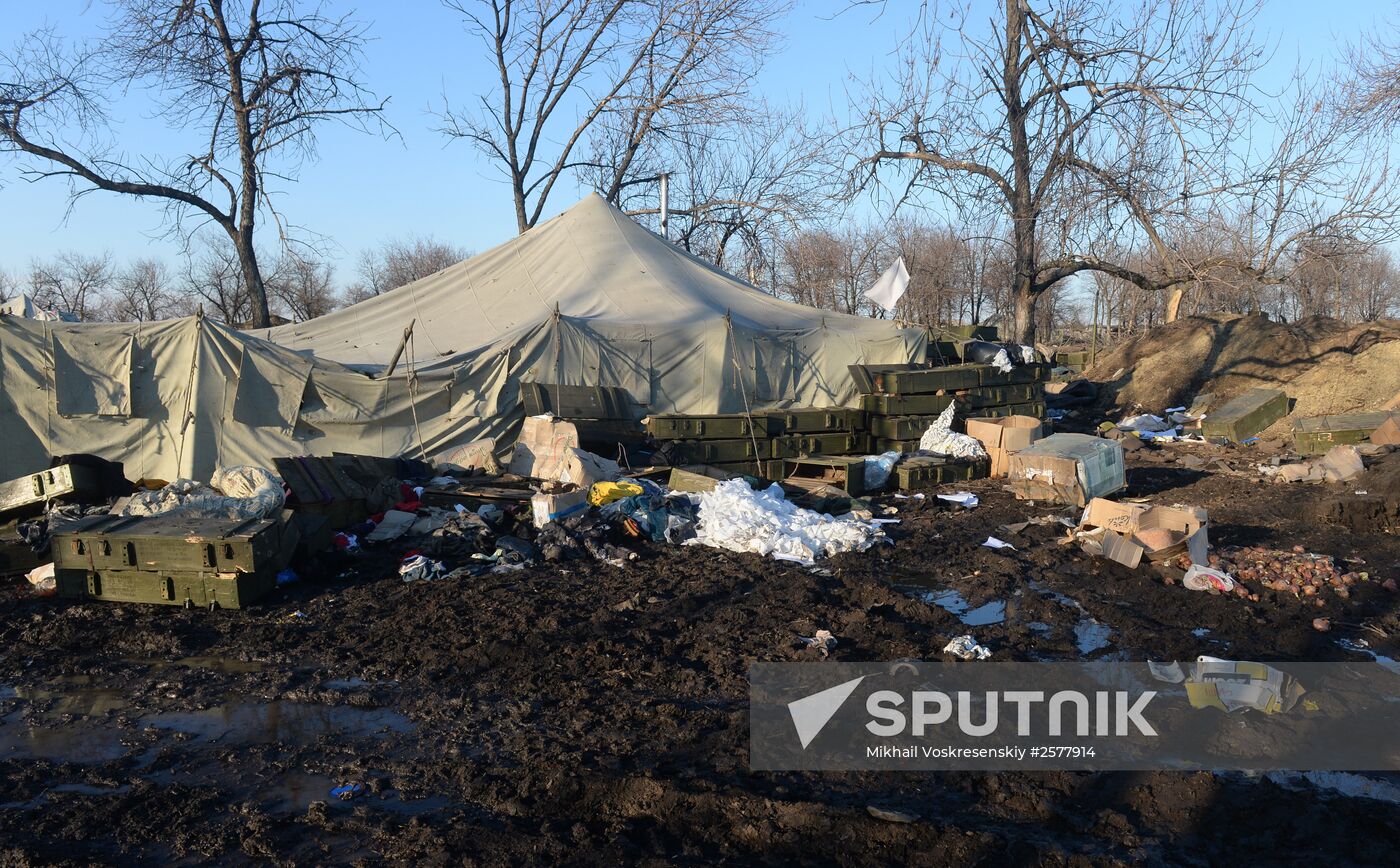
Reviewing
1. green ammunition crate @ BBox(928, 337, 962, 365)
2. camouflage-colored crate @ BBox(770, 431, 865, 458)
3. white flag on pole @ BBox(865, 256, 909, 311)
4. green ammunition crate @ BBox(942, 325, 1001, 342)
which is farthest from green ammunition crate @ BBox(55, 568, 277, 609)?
green ammunition crate @ BBox(942, 325, 1001, 342)

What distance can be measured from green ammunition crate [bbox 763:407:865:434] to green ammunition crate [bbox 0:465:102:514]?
26.9 feet

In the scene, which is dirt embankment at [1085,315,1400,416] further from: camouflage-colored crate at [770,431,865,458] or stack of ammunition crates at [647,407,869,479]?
stack of ammunition crates at [647,407,869,479]

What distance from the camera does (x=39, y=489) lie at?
853 cm

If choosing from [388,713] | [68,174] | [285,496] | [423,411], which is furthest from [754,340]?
[68,174]

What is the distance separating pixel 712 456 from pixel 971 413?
16.6ft

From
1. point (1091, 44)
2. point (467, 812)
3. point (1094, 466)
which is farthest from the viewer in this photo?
point (1091, 44)

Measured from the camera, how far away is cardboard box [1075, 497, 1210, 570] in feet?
25.0

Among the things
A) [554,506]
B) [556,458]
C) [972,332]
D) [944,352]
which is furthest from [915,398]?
[972,332]

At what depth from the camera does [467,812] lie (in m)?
3.78

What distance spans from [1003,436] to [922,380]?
178cm

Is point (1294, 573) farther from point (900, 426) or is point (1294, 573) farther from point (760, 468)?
point (900, 426)

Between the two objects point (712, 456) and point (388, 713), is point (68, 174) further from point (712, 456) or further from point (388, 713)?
point (388, 713)

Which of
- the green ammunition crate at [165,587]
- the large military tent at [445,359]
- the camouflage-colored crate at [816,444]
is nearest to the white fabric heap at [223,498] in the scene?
the green ammunition crate at [165,587]

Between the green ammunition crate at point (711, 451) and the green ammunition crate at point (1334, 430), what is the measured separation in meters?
8.41
